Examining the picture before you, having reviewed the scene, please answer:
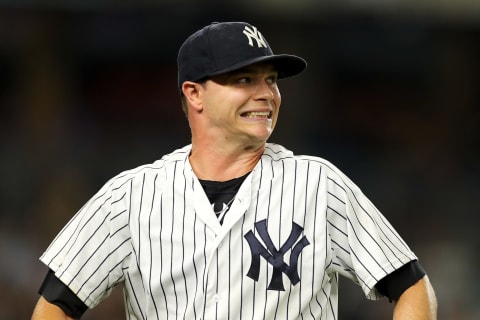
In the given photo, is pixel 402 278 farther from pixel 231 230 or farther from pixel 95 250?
pixel 95 250

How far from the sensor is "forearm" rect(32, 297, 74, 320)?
3233mm

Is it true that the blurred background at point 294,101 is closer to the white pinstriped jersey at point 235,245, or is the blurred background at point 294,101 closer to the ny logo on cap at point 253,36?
the white pinstriped jersey at point 235,245

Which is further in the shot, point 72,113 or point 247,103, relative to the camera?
point 72,113

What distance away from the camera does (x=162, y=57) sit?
912 cm

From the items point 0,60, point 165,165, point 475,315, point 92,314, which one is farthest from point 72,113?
point 165,165

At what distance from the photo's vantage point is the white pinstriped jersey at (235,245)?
3139 millimetres

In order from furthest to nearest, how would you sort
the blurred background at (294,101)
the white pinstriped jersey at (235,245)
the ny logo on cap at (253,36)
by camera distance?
the blurred background at (294,101) < the ny logo on cap at (253,36) < the white pinstriped jersey at (235,245)

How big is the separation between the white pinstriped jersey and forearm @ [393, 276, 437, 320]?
0.08 m

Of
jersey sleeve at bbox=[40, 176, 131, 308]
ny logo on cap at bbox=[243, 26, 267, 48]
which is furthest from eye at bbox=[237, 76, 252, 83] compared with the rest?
jersey sleeve at bbox=[40, 176, 131, 308]

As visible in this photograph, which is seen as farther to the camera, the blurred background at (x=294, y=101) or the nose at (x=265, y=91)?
the blurred background at (x=294, y=101)

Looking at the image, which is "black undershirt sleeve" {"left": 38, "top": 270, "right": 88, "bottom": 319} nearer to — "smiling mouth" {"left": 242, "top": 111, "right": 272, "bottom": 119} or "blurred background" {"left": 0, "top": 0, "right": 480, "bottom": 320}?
"smiling mouth" {"left": 242, "top": 111, "right": 272, "bottom": 119}

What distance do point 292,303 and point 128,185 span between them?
641 mm

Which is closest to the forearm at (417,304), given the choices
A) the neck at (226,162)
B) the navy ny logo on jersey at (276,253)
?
the navy ny logo on jersey at (276,253)

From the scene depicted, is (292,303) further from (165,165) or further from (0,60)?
(0,60)
